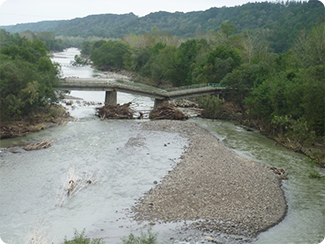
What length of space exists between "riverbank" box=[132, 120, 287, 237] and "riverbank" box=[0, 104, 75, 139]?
68.2 ft

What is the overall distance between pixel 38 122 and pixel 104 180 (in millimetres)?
22173

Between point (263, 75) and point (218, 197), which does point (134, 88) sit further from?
point (218, 197)

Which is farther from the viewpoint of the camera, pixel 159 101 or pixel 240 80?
pixel 159 101

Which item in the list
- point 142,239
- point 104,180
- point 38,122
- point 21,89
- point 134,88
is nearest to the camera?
point 142,239

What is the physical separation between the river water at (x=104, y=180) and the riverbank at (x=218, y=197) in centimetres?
102

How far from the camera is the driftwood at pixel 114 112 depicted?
53.7 meters

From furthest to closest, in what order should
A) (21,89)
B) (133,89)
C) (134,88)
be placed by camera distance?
(134,88) → (133,89) → (21,89)

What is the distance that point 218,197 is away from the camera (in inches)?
972

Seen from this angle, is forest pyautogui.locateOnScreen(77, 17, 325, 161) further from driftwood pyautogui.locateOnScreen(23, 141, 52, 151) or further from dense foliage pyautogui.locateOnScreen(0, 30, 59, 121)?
driftwood pyautogui.locateOnScreen(23, 141, 52, 151)

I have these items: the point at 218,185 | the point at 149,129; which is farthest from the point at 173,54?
the point at 218,185

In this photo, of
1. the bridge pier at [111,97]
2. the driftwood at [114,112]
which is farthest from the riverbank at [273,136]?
the bridge pier at [111,97]

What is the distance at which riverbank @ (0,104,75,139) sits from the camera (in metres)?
40.3

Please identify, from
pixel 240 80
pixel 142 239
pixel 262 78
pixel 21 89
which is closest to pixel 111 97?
pixel 21 89

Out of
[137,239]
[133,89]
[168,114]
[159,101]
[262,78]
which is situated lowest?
[137,239]
